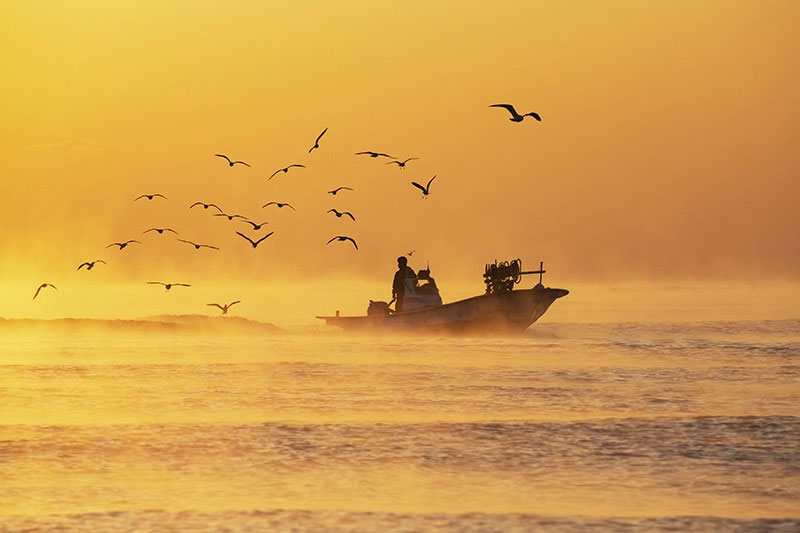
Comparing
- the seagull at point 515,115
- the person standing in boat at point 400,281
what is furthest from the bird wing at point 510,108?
the person standing in boat at point 400,281

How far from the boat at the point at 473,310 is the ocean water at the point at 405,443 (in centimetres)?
335

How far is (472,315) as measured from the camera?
5044 cm

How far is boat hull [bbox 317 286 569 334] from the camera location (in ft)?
163

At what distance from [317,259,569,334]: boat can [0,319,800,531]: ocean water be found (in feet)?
11.0

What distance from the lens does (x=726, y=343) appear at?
53.3 metres

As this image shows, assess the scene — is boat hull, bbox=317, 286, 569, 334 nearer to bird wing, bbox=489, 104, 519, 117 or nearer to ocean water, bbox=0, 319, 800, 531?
ocean water, bbox=0, 319, 800, 531

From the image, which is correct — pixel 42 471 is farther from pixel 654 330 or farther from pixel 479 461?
pixel 654 330

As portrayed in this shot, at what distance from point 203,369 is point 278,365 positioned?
3.14m

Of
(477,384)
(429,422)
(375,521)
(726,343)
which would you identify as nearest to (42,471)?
(375,521)

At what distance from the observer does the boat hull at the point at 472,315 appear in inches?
1953

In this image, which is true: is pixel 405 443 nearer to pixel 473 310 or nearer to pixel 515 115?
pixel 515 115

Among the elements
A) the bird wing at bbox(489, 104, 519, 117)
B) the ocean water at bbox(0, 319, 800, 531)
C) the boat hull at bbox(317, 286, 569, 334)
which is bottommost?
the ocean water at bbox(0, 319, 800, 531)

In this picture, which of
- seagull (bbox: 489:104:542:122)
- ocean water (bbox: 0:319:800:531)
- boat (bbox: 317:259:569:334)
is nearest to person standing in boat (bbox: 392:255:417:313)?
boat (bbox: 317:259:569:334)

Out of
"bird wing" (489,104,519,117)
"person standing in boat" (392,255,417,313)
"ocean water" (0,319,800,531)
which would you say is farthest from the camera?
"person standing in boat" (392,255,417,313)
